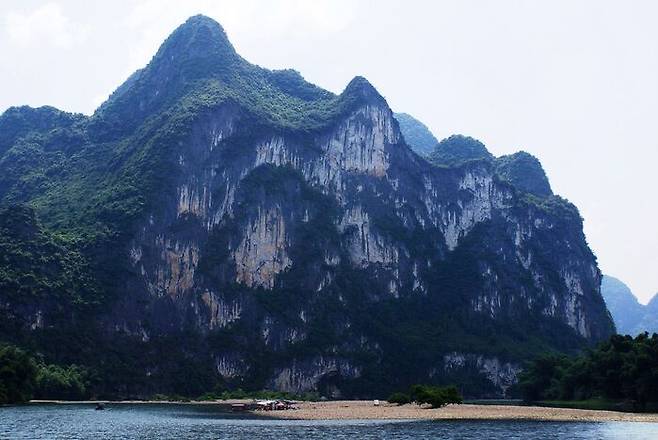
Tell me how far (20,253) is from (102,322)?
53.9 ft

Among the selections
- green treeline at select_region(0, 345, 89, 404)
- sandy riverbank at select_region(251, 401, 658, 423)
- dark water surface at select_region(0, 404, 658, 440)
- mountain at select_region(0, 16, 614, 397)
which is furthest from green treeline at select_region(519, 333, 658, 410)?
green treeline at select_region(0, 345, 89, 404)

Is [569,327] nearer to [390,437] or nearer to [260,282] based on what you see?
[260,282]

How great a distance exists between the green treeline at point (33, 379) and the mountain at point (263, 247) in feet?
25.2

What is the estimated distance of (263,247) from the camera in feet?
487

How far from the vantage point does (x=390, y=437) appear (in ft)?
151

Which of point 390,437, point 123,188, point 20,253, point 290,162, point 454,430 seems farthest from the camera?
point 290,162

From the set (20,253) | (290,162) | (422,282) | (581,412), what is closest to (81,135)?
(290,162)

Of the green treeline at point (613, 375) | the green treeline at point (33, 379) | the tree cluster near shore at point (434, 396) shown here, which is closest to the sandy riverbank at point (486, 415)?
the tree cluster near shore at point (434, 396)

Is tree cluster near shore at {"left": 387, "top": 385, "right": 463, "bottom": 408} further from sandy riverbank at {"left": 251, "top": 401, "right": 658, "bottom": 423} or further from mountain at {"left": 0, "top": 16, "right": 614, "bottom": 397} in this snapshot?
mountain at {"left": 0, "top": 16, "right": 614, "bottom": 397}

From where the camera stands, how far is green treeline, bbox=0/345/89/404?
266ft

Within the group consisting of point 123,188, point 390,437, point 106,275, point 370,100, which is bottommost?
point 390,437

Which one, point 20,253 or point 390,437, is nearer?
point 390,437

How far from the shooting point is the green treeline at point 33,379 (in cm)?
8100

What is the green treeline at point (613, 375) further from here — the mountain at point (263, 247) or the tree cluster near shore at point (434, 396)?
the mountain at point (263, 247)
